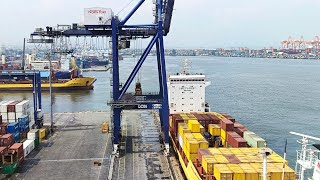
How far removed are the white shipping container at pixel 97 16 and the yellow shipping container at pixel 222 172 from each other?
17.9 metres

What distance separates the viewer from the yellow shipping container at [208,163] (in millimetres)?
19250

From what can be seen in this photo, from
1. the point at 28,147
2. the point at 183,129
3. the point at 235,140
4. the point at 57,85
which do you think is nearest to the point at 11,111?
the point at 28,147

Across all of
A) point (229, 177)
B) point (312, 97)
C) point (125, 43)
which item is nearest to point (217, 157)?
point (229, 177)

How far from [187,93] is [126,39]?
8662 mm

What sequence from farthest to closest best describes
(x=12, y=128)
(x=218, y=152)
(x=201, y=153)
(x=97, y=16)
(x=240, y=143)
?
(x=12, y=128), (x=97, y=16), (x=240, y=143), (x=218, y=152), (x=201, y=153)

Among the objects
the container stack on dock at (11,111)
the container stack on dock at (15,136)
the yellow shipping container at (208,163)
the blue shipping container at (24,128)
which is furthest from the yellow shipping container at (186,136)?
the container stack on dock at (11,111)

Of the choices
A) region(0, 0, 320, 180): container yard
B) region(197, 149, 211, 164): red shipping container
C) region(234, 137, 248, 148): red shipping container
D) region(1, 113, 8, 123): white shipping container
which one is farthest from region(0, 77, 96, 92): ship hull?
region(197, 149, 211, 164): red shipping container

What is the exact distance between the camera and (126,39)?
34.6 m

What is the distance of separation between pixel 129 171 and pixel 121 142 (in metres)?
7.94

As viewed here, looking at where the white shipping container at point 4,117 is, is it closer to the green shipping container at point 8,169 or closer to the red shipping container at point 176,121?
the green shipping container at point 8,169

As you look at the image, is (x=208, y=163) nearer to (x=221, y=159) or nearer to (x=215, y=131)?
(x=221, y=159)

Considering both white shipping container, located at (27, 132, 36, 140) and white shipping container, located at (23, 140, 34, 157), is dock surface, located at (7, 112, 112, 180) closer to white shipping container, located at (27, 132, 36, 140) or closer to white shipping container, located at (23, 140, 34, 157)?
white shipping container, located at (23, 140, 34, 157)

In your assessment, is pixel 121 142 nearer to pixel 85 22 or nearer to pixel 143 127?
pixel 143 127

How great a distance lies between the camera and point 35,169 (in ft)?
86.0
